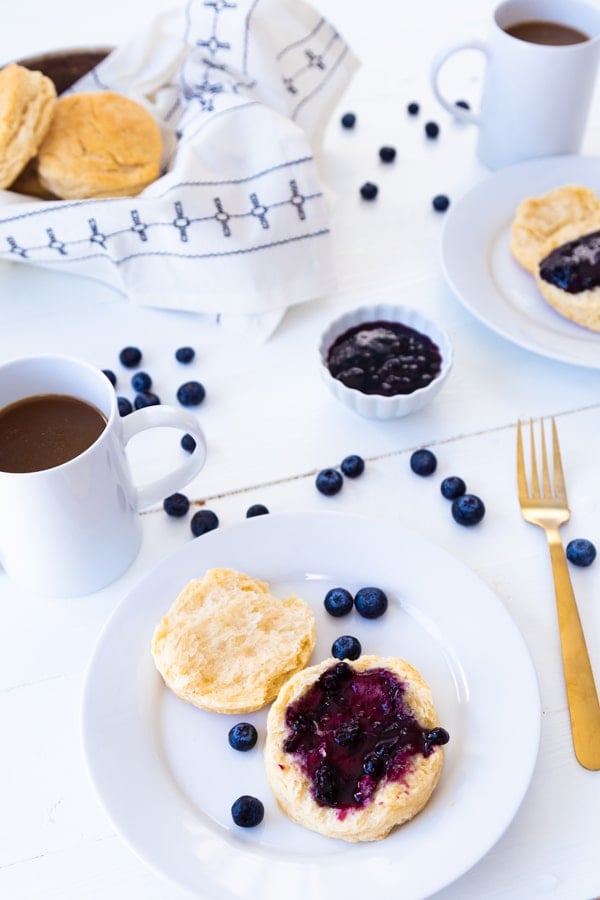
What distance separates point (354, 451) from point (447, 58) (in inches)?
39.4

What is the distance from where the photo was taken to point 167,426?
4.33 ft

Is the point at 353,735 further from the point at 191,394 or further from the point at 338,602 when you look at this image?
the point at 191,394

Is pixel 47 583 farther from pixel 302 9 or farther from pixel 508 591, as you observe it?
pixel 302 9

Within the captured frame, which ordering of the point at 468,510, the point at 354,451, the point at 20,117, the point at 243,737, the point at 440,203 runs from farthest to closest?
1. the point at 440,203
2. the point at 20,117
3. the point at 354,451
4. the point at 468,510
5. the point at 243,737

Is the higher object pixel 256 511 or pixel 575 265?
pixel 575 265

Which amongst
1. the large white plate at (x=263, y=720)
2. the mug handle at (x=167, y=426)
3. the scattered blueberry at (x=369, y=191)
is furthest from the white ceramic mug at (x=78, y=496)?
the scattered blueberry at (x=369, y=191)

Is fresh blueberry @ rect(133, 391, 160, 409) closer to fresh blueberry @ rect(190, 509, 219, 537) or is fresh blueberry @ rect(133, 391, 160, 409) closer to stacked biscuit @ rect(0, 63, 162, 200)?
fresh blueberry @ rect(190, 509, 219, 537)

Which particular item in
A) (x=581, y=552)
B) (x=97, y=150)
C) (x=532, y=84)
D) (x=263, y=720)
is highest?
(x=532, y=84)

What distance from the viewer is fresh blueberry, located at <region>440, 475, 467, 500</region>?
A: 1.47 m

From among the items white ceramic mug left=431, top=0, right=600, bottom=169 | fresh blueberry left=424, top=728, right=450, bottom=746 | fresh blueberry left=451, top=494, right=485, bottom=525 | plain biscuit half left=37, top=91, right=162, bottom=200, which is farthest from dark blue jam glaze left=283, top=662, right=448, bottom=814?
white ceramic mug left=431, top=0, right=600, bottom=169

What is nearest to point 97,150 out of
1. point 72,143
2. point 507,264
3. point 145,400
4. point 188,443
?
point 72,143

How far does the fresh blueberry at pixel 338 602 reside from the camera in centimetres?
129

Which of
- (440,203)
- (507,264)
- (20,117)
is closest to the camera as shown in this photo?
(20,117)

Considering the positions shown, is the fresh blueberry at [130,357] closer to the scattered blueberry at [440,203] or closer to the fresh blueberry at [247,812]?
the scattered blueberry at [440,203]
